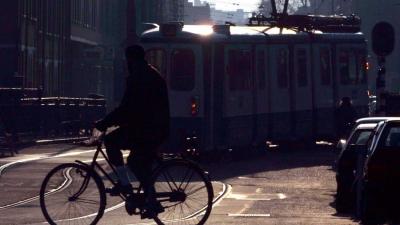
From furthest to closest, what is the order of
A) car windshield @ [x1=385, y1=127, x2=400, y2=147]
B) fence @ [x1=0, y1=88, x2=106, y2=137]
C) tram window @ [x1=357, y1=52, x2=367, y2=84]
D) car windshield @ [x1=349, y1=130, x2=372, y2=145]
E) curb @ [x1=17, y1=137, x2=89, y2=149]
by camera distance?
fence @ [x1=0, y1=88, x2=106, y2=137], curb @ [x1=17, y1=137, x2=89, y2=149], tram window @ [x1=357, y1=52, x2=367, y2=84], car windshield @ [x1=349, y1=130, x2=372, y2=145], car windshield @ [x1=385, y1=127, x2=400, y2=147]

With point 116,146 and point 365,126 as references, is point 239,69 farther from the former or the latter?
point 116,146

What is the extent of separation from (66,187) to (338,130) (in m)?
21.5

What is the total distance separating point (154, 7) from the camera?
311 feet

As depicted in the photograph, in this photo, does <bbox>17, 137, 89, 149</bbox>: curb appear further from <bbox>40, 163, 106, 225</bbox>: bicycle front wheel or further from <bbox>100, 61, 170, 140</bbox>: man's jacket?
<bbox>100, 61, 170, 140</bbox>: man's jacket

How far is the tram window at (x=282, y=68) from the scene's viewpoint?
31156 millimetres

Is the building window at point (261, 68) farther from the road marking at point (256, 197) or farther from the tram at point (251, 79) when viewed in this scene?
the road marking at point (256, 197)

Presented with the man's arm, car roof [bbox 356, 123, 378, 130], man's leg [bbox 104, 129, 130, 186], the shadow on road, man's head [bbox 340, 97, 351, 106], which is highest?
the man's arm

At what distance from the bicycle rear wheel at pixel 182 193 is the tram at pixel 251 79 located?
1466cm

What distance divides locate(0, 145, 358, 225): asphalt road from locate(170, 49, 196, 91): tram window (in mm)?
1823

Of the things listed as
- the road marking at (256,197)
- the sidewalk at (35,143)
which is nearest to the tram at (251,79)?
the sidewalk at (35,143)

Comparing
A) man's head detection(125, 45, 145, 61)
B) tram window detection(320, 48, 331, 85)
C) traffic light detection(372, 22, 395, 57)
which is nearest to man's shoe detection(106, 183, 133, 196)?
man's head detection(125, 45, 145, 61)

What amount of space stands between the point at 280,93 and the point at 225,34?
3133mm

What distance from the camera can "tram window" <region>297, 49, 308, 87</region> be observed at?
105 ft

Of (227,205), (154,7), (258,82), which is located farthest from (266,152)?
(154,7)
